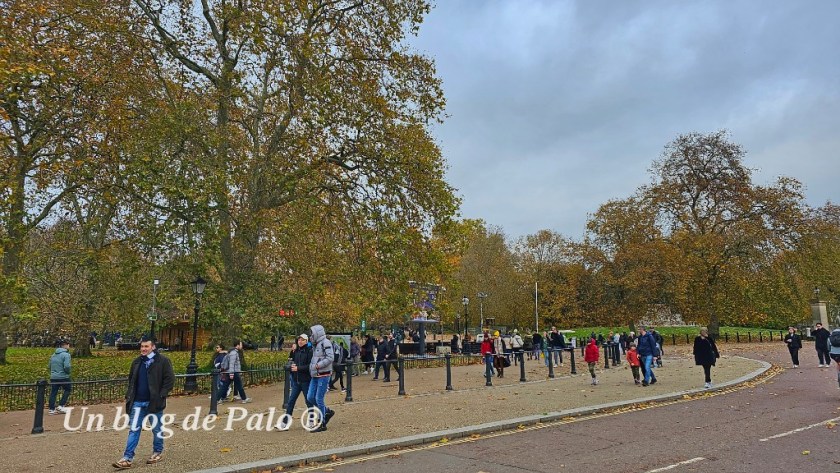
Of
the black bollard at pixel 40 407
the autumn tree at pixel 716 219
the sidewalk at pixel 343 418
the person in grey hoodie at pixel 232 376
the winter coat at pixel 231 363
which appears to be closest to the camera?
the sidewalk at pixel 343 418

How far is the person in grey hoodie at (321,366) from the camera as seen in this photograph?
30.9 feet

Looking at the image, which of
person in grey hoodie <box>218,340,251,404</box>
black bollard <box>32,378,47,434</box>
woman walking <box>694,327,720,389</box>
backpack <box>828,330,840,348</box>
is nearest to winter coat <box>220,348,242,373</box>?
person in grey hoodie <box>218,340,251,404</box>

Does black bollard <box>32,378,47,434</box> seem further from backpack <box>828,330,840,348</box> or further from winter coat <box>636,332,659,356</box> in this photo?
backpack <box>828,330,840,348</box>

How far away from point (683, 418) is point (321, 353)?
685cm

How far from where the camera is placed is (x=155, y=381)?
7.69m

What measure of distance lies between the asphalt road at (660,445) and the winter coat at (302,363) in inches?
108

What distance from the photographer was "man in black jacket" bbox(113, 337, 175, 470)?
7.56 metres

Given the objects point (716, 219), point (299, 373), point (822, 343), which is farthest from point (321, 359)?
point (716, 219)

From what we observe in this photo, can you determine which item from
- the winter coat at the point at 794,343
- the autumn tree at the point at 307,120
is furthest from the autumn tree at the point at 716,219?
the autumn tree at the point at 307,120

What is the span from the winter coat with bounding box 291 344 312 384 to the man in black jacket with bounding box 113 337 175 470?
271 centimetres

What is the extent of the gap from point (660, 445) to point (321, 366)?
17.6 ft

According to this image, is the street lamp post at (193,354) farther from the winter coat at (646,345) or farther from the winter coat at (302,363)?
the winter coat at (646,345)

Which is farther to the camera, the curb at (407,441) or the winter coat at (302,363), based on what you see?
the winter coat at (302,363)

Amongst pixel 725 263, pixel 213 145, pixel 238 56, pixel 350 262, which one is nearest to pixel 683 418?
pixel 350 262
